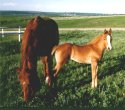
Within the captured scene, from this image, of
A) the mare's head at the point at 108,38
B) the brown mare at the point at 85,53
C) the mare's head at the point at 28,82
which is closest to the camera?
the mare's head at the point at 28,82

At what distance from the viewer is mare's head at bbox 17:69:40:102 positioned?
7.82m

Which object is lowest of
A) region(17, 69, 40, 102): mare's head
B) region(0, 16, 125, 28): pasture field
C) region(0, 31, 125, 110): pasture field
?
region(0, 16, 125, 28): pasture field

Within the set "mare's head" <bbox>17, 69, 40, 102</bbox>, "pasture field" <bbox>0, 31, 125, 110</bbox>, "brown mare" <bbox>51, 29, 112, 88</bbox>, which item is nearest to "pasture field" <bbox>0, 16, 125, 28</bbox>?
"pasture field" <bbox>0, 31, 125, 110</bbox>

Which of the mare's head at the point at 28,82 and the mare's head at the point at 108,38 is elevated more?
the mare's head at the point at 108,38

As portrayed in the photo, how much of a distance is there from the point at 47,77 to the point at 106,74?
8.54 ft

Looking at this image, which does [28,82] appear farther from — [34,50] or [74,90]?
[74,90]

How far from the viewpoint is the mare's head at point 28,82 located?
782 centimetres

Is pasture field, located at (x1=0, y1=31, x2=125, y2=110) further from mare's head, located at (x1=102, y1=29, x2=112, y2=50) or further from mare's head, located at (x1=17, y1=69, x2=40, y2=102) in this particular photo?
mare's head, located at (x1=102, y1=29, x2=112, y2=50)

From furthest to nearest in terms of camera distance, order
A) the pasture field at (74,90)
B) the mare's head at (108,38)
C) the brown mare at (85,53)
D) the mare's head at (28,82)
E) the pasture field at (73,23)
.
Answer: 1. the pasture field at (73,23)
2. the brown mare at (85,53)
3. the mare's head at (108,38)
4. the pasture field at (74,90)
5. the mare's head at (28,82)

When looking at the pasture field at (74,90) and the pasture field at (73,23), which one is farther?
the pasture field at (73,23)

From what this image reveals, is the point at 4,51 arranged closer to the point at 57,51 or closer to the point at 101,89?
the point at 57,51

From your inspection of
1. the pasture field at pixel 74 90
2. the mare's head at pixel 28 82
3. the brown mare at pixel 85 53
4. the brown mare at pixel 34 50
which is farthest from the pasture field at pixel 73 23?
the mare's head at pixel 28 82

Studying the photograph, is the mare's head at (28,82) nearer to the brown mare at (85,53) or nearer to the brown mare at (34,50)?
the brown mare at (34,50)

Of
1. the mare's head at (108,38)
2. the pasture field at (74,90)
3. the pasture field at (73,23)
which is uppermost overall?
the mare's head at (108,38)
